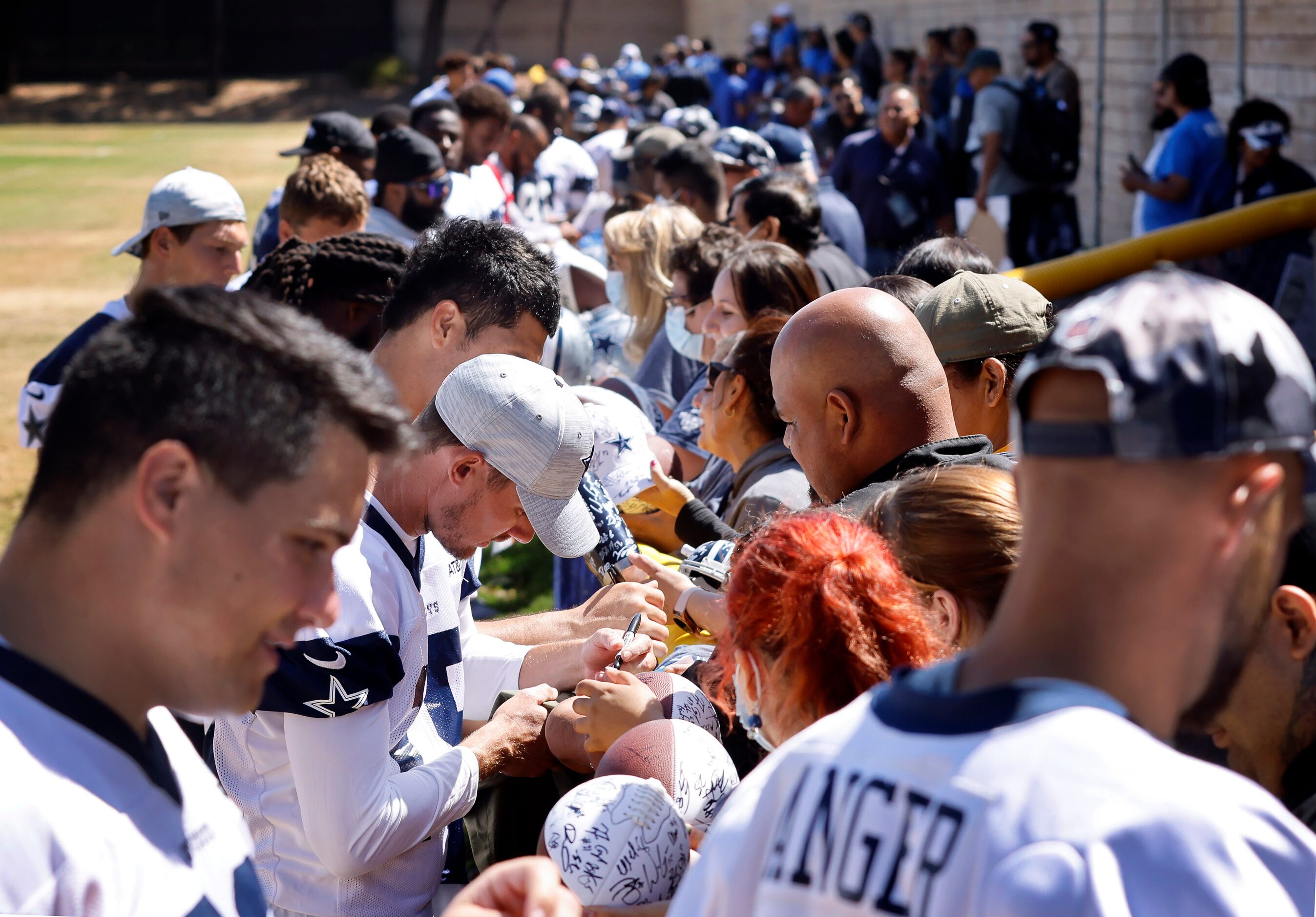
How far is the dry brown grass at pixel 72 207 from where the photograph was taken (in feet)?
42.8

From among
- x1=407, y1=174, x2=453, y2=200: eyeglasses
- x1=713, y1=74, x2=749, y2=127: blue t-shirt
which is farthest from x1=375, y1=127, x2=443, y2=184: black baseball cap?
x1=713, y1=74, x2=749, y2=127: blue t-shirt

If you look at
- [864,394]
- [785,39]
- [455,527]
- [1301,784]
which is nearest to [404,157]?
[864,394]

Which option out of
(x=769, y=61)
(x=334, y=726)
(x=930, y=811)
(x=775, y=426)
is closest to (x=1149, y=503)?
(x=930, y=811)

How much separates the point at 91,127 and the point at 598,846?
137 ft

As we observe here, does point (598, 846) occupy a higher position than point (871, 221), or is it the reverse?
point (871, 221)

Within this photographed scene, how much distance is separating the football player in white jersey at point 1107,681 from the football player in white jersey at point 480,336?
78.7 inches

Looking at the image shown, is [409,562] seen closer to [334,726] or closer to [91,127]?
[334,726]

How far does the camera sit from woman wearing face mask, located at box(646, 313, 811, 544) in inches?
143

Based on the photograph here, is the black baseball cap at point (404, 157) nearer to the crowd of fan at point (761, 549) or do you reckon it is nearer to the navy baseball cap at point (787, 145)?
the crowd of fan at point (761, 549)

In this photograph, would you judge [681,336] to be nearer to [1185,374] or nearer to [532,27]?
[1185,374]

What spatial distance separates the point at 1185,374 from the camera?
1.05 metres

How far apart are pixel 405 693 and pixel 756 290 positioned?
2562mm

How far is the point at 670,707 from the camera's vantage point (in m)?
2.66
